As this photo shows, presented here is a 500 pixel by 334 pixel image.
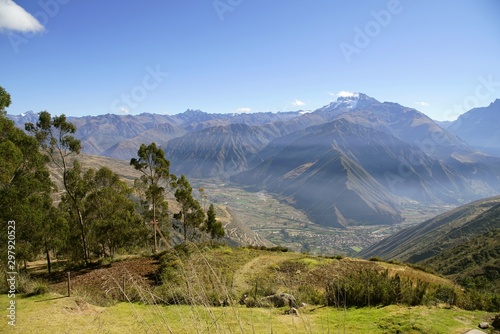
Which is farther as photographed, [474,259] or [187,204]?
[474,259]

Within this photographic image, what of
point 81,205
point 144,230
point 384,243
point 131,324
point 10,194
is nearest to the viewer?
point 131,324

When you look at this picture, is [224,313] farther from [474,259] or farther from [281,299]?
[474,259]

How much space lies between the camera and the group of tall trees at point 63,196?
17500 millimetres

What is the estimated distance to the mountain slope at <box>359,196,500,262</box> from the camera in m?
115

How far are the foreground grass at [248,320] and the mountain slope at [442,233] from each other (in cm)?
11387

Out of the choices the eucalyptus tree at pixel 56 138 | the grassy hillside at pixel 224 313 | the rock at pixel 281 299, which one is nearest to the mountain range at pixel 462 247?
the grassy hillside at pixel 224 313

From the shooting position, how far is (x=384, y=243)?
18812 cm

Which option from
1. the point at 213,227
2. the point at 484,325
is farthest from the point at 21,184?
the point at 213,227

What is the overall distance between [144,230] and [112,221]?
20.7ft

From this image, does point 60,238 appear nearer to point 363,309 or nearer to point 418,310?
point 363,309

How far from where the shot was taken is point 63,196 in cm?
3484

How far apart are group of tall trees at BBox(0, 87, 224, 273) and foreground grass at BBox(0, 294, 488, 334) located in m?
2.91

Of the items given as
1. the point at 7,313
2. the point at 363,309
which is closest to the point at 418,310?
the point at 363,309

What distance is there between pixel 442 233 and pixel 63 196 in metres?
159
